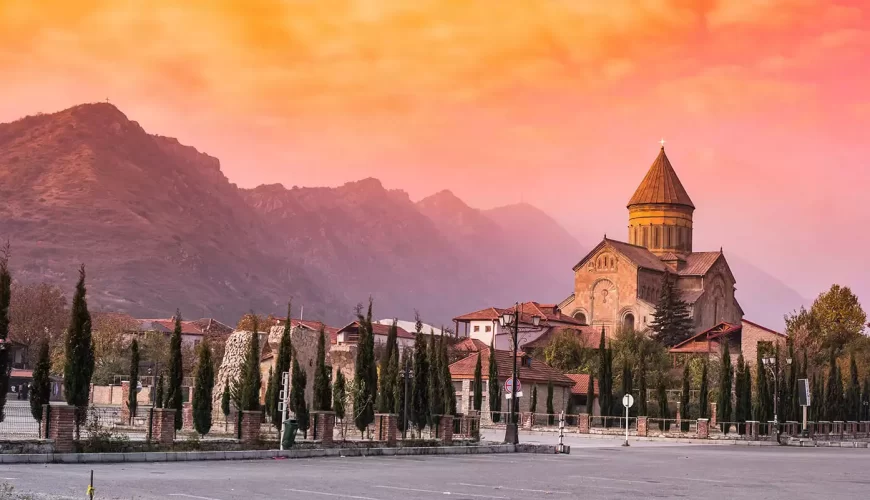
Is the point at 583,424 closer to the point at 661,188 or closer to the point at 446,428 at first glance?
the point at 446,428

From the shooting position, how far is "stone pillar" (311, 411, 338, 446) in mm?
30672

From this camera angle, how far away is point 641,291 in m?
110

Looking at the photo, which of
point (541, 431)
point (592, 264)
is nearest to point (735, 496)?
point (541, 431)

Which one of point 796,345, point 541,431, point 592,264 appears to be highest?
point 592,264

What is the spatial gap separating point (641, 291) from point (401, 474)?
9038 cm

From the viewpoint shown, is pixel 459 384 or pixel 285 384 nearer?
pixel 285 384

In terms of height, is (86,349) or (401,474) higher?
(86,349)

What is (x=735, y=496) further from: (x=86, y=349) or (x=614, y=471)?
(x=86, y=349)

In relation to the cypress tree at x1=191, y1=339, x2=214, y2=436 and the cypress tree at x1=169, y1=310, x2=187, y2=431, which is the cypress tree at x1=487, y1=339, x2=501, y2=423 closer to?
the cypress tree at x1=191, y1=339, x2=214, y2=436

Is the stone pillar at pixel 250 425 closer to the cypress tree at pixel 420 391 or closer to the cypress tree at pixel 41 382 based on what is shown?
the cypress tree at pixel 41 382

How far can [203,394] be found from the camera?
33156 mm

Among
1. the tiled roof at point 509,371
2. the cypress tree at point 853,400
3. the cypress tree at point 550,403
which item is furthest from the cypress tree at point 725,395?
the cypress tree at point 853,400

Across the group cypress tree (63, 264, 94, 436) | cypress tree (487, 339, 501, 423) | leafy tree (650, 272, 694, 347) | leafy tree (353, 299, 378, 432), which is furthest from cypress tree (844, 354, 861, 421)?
cypress tree (63, 264, 94, 436)

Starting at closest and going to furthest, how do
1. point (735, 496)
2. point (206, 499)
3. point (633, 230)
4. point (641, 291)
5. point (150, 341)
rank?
point (206, 499)
point (735, 496)
point (150, 341)
point (641, 291)
point (633, 230)
